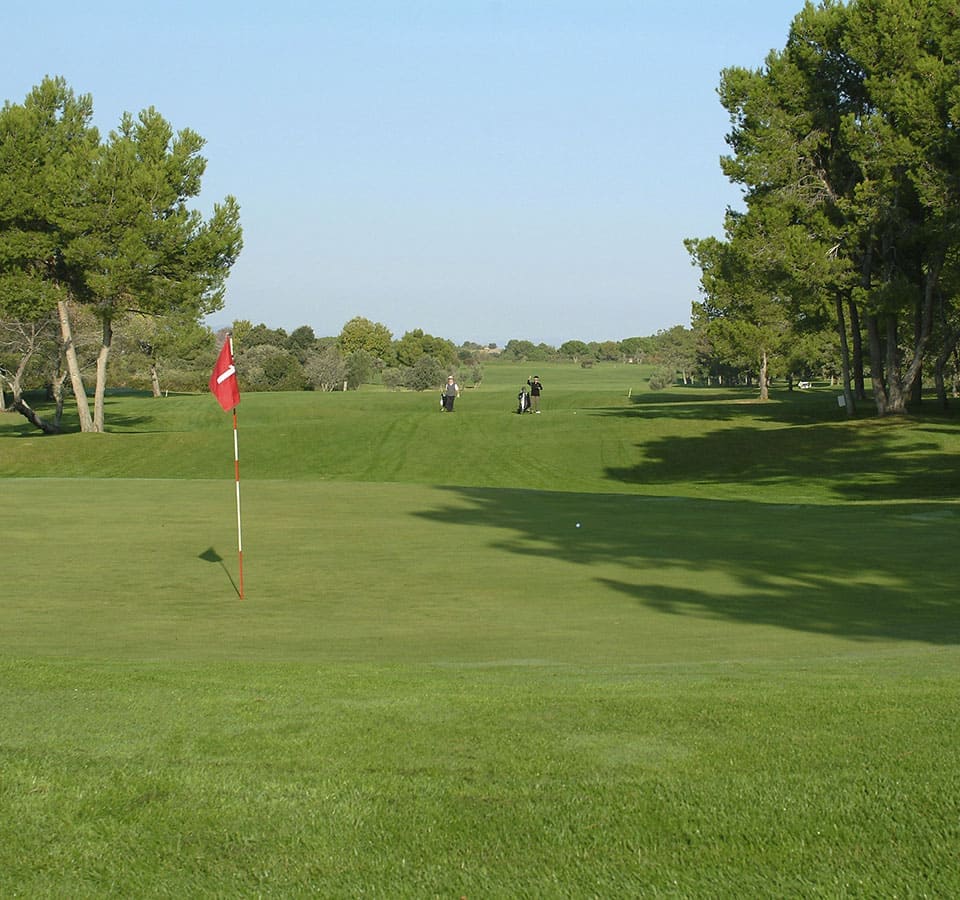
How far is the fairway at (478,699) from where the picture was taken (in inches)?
182

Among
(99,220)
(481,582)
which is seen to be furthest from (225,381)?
(99,220)

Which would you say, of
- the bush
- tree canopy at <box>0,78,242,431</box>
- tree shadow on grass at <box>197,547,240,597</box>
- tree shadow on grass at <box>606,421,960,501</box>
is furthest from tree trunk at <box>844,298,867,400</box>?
the bush

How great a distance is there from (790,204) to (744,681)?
141ft

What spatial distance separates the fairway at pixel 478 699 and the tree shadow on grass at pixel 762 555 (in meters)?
0.08

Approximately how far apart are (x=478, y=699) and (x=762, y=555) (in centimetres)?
985

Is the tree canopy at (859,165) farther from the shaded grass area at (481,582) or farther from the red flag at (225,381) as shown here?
the red flag at (225,381)

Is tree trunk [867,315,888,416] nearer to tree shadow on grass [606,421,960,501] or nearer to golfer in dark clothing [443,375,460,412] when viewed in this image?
tree shadow on grass [606,421,960,501]

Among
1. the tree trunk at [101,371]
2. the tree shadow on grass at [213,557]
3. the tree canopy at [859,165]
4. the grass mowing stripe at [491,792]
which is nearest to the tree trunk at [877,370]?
the tree canopy at [859,165]

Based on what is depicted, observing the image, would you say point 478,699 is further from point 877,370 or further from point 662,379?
point 662,379

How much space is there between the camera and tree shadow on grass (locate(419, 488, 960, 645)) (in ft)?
39.9

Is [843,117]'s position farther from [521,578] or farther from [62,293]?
[521,578]

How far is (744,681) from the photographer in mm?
7898

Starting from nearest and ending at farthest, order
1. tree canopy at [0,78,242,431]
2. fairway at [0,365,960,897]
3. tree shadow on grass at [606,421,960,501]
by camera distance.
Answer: fairway at [0,365,960,897]
tree shadow on grass at [606,421,960,501]
tree canopy at [0,78,242,431]

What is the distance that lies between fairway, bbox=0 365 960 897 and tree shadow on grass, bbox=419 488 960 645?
0.08 m
